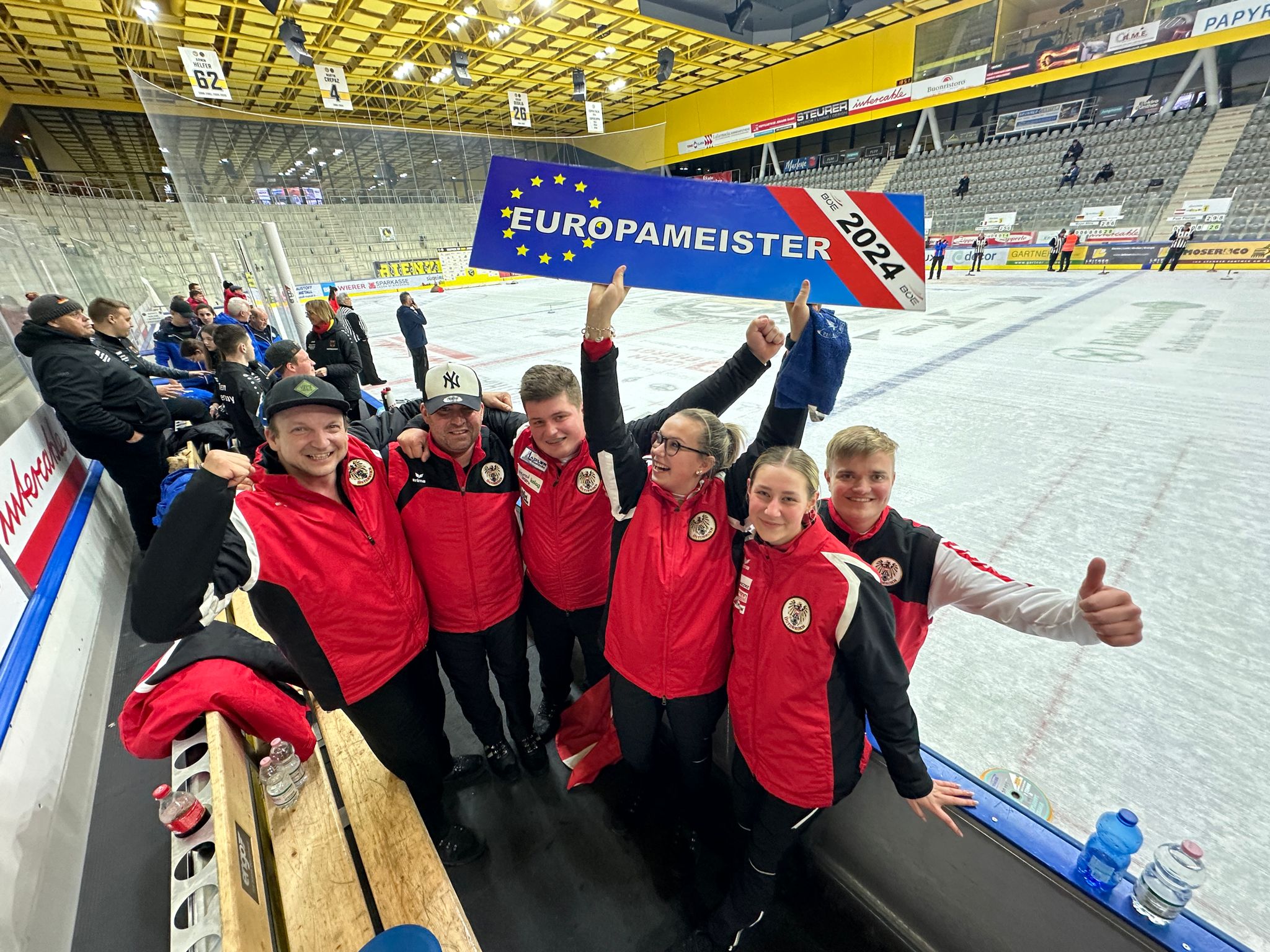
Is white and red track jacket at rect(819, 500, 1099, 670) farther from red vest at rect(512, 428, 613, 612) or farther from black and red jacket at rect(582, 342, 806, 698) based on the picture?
red vest at rect(512, 428, 613, 612)

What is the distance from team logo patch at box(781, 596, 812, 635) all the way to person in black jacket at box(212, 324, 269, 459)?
3572mm

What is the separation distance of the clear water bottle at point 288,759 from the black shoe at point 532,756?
0.74 metres

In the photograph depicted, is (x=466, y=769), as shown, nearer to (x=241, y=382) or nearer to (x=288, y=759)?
(x=288, y=759)

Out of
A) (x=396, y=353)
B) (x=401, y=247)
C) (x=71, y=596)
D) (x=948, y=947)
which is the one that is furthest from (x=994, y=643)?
(x=401, y=247)

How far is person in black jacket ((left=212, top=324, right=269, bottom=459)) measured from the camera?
11.8ft

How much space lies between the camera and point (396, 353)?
28.6 feet

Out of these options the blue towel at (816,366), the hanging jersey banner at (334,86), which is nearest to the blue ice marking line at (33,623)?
the blue towel at (816,366)

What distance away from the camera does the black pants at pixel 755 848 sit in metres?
1.41

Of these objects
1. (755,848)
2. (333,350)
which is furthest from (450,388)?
(333,350)

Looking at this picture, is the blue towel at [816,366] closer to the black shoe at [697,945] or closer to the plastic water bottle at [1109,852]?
the plastic water bottle at [1109,852]

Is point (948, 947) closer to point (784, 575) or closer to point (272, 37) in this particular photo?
point (784, 575)

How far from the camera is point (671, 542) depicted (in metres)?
1.51

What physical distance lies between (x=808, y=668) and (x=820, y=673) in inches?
1.1

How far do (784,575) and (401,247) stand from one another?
62.3ft
